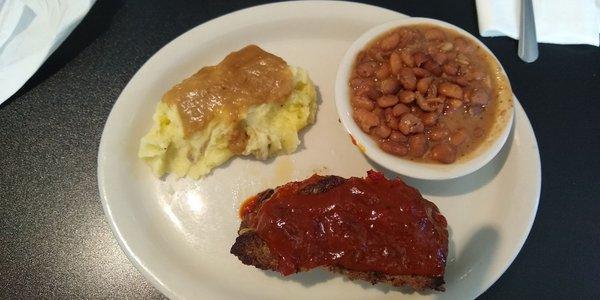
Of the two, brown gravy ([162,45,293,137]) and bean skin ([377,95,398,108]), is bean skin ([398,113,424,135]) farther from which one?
brown gravy ([162,45,293,137])

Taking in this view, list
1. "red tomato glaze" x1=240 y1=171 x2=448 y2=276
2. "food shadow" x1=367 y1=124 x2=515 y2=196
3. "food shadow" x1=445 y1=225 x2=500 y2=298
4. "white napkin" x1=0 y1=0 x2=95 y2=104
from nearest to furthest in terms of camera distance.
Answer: "red tomato glaze" x1=240 y1=171 x2=448 y2=276
"food shadow" x1=445 y1=225 x2=500 y2=298
"food shadow" x1=367 y1=124 x2=515 y2=196
"white napkin" x1=0 y1=0 x2=95 y2=104

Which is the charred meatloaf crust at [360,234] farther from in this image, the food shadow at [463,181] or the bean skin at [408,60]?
the bean skin at [408,60]

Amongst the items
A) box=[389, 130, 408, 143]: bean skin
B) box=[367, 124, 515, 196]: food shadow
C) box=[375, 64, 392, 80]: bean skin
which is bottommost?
box=[367, 124, 515, 196]: food shadow

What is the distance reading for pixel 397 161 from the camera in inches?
97.0

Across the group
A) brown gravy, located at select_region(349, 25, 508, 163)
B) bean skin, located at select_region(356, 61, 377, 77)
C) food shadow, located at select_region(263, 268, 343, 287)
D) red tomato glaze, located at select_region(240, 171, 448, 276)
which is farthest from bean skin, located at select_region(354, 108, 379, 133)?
food shadow, located at select_region(263, 268, 343, 287)

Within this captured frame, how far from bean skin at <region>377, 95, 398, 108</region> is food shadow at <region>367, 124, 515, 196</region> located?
36 centimetres

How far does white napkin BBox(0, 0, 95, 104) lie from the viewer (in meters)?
2.90

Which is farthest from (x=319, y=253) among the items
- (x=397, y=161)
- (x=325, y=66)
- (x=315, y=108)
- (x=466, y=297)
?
(x=325, y=66)

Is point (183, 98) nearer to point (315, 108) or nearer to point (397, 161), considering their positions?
point (315, 108)

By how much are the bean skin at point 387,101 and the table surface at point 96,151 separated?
42.0 inches

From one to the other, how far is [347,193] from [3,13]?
240 centimetres

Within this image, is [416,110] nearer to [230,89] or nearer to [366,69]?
[366,69]

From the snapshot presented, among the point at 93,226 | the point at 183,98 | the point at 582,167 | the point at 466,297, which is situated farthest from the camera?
the point at 582,167

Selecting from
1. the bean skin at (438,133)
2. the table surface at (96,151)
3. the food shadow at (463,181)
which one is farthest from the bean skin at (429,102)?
the table surface at (96,151)
